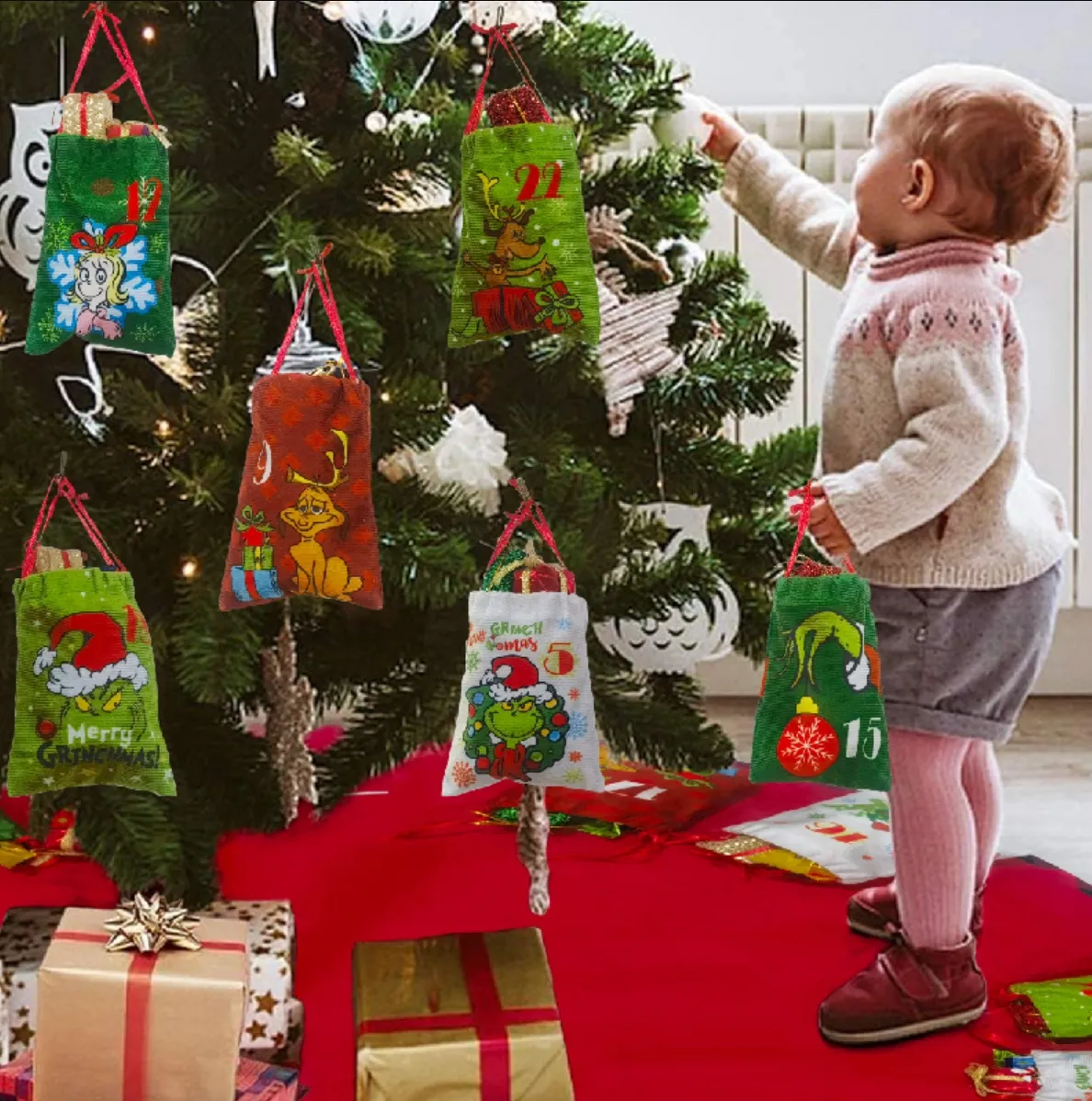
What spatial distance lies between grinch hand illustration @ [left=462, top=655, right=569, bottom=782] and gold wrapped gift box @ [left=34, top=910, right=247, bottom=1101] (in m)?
0.24

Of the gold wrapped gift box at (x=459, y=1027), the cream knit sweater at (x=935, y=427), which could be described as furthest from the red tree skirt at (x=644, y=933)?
the cream knit sweater at (x=935, y=427)

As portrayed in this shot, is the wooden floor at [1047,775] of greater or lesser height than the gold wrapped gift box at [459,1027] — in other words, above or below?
above

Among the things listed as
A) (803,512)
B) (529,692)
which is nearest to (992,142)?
(803,512)

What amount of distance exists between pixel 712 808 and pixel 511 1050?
2.89 feet

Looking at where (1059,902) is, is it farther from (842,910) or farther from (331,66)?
(331,66)

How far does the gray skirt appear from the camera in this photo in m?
1.34

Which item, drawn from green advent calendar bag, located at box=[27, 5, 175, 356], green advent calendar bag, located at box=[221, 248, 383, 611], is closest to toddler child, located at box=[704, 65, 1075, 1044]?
green advent calendar bag, located at box=[221, 248, 383, 611]

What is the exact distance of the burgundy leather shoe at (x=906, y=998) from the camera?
4.35 feet

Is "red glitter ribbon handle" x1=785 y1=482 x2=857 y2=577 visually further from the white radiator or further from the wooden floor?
the white radiator

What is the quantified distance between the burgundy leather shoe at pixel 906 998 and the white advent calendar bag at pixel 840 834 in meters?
0.29

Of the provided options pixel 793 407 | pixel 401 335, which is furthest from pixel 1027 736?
pixel 401 335

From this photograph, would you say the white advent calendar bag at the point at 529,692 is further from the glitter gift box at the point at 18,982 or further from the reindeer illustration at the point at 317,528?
the glitter gift box at the point at 18,982

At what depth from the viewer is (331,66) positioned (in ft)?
4.57

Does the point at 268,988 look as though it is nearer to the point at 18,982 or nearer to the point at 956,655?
the point at 18,982
